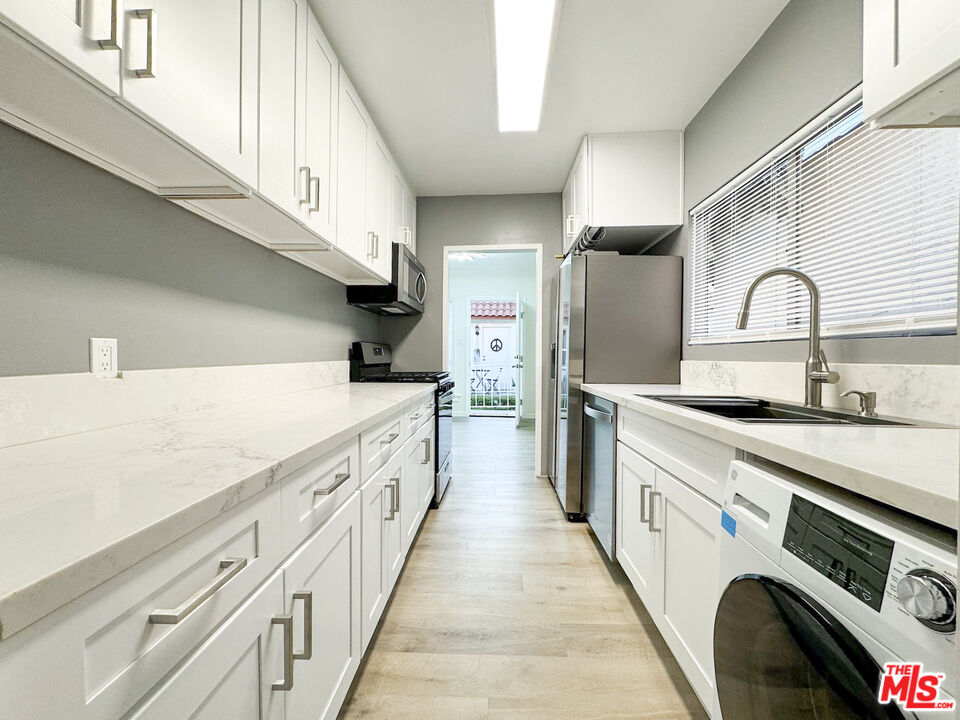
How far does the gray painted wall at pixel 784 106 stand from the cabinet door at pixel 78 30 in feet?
6.37

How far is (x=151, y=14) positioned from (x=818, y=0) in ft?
6.93

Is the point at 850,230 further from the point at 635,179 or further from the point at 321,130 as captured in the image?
the point at 321,130

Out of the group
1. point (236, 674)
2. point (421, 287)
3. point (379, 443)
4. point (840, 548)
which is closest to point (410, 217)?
point (421, 287)

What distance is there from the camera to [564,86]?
2.27 metres

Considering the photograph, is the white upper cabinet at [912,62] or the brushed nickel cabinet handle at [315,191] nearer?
the white upper cabinet at [912,62]

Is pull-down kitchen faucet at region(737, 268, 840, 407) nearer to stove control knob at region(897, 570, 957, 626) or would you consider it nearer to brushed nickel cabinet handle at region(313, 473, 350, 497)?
stove control knob at region(897, 570, 957, 626)

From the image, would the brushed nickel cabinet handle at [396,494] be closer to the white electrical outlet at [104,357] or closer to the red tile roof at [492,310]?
the white electrical outlet at [104,357]

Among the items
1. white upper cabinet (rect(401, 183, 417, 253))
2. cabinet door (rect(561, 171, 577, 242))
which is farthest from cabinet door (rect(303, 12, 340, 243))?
cabinet door (rect(561, 171, 577, 242))

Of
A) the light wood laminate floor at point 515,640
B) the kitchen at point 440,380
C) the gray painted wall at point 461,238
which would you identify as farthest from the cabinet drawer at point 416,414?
the gray painted wall at point 461,238

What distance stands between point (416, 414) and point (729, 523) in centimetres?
158

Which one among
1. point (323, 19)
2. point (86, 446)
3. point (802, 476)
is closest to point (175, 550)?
point (86, 446)

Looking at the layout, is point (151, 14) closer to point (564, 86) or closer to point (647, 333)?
point (564, 86)

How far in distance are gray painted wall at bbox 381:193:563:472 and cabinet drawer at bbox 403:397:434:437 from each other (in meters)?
1.14

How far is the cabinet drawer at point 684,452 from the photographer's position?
1.08 m
